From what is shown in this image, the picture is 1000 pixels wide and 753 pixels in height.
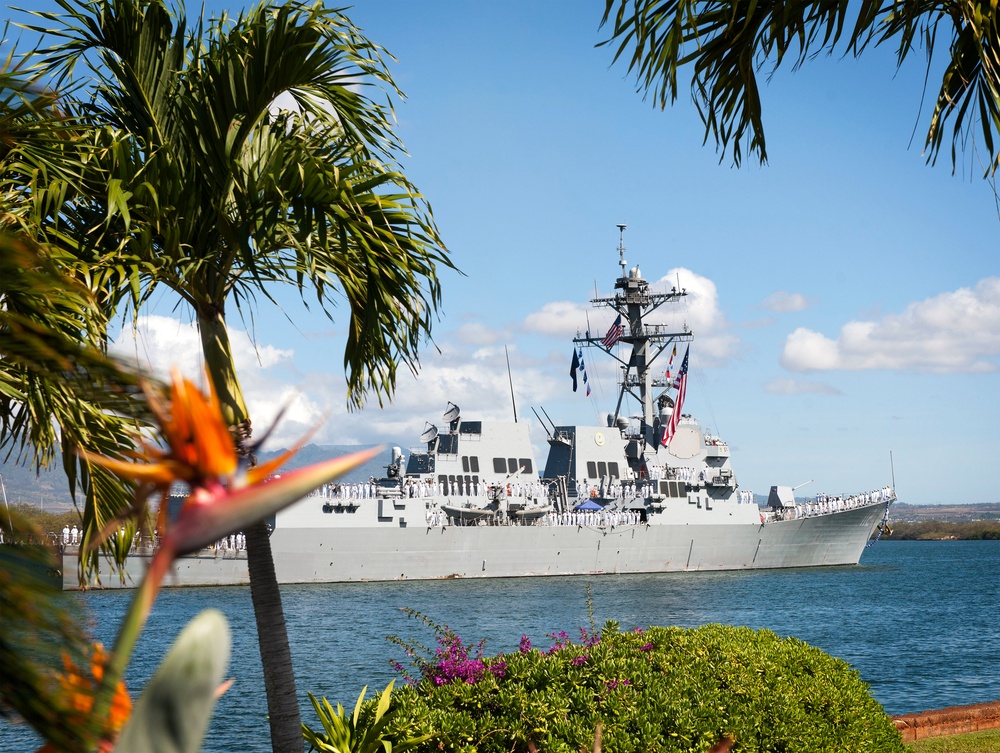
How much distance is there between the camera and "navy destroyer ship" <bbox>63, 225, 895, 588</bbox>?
122ft

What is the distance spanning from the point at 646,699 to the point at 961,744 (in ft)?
14.1

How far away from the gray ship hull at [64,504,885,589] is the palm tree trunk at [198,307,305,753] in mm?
28705

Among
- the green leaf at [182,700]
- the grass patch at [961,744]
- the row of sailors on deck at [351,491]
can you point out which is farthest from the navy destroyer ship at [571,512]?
the green leaf at [182,700]

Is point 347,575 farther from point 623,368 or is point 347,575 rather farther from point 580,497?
point 623,368

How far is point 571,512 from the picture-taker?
42.6m

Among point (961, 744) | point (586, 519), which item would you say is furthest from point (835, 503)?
point (961, 744)

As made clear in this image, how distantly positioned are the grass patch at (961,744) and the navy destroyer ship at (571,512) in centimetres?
2599

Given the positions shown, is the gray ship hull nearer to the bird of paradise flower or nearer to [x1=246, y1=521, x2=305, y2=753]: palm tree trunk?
[x1=246, y1=521, x2=305, y2=753]: palm tree trunk

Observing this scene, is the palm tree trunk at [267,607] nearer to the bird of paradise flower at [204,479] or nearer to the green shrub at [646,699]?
the green shrub at [646,699]

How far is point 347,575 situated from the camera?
37.4 meters

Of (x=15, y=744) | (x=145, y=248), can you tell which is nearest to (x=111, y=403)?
(x=145, y=248)

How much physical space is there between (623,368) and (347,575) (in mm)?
17858

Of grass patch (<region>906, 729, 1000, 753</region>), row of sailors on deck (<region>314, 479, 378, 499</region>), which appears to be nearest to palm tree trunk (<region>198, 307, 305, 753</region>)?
grass patch (<region>906, 729, 1000, 753</region>)

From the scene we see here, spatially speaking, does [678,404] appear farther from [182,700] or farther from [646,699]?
[182,700]
